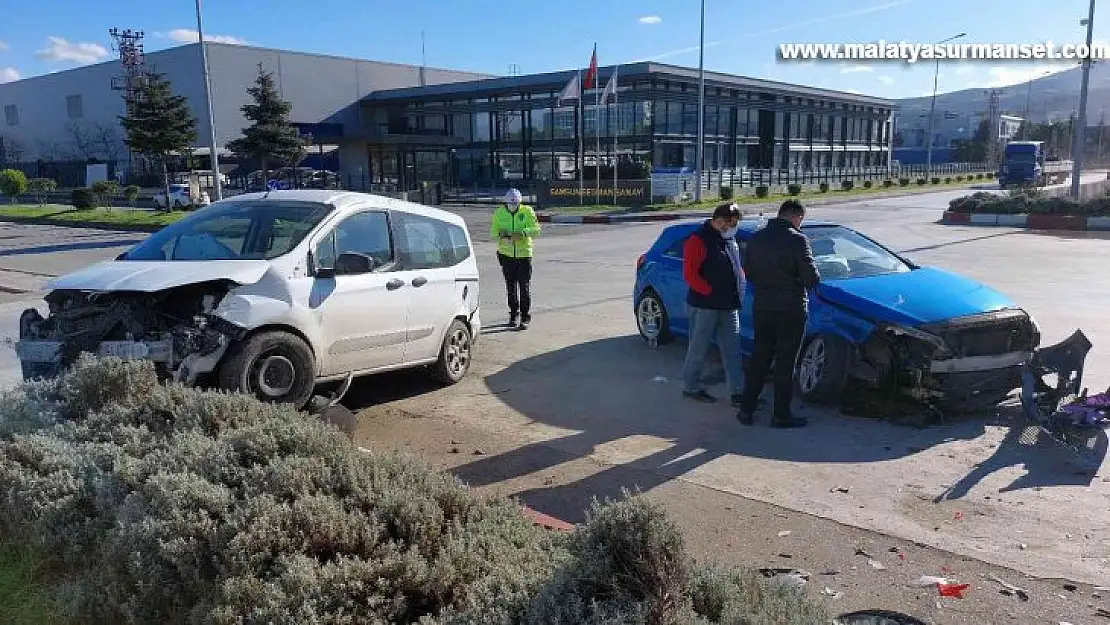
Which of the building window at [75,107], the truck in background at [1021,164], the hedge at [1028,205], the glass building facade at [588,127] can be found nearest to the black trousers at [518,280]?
the hedge at [1028,205]

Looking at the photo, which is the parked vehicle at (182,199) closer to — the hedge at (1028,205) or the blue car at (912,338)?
the hedge at (1028,205)

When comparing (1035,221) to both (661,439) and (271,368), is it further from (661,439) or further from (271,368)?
(271,368)

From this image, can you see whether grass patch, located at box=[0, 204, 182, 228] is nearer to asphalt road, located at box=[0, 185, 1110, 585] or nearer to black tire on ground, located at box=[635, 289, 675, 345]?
asphalt road, located at box=[0, 185, 1110, 585]

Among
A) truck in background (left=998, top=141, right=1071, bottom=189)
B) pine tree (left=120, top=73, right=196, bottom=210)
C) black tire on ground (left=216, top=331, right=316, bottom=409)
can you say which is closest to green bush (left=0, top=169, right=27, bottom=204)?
pine tree (left=120, top=73, right=196, bottom=210)

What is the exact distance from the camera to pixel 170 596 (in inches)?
121

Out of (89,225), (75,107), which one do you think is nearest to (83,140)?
(75,107)

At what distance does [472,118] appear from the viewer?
185ft

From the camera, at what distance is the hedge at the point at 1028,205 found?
24.2 metres

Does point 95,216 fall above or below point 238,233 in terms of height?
below

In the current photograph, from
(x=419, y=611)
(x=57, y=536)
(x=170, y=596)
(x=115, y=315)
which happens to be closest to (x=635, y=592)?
(x=419, y=611)

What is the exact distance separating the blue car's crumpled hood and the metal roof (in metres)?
39.1

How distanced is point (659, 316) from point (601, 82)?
1539 inches

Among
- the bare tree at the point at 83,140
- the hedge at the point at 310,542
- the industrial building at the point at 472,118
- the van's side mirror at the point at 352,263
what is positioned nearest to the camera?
the hedge at the point at 310,542

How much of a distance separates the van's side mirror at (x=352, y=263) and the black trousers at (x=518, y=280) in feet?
12.9
